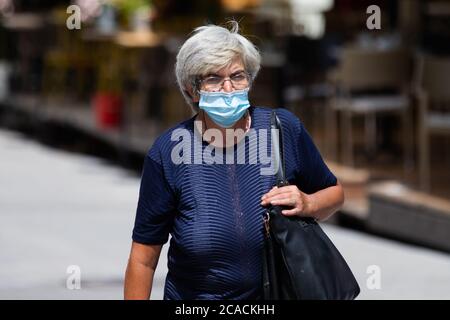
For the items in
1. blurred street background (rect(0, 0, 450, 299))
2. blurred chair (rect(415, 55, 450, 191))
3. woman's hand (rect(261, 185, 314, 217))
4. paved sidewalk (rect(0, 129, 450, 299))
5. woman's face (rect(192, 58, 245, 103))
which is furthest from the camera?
blurred chair (rect(415, 55, 450, 191))

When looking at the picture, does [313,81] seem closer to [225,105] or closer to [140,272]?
[140,272]

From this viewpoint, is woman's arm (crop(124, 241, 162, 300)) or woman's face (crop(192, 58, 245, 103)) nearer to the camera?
woman's face (crop(192, 58, 245, 103))

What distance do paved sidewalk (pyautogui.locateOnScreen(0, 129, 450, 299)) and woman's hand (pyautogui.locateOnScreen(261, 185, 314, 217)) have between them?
15.9 feet

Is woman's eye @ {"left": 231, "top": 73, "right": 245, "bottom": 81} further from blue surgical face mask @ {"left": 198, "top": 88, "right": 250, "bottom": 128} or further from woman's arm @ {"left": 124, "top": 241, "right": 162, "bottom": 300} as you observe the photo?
woman's arm @ {"left": 124, "top": 241, "right": 162, "bottom": 300}

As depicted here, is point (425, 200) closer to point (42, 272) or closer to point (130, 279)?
point (42, 272)

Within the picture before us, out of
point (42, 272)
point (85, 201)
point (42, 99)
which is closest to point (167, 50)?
point (85, 201)

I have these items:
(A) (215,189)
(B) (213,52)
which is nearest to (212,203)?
(A) (215,189)

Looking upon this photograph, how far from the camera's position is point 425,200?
449 inches

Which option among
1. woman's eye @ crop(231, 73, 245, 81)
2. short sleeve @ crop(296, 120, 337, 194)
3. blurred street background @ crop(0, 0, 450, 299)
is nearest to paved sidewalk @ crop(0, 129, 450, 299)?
blurred street background @ crop(0, 0, 450, 299)

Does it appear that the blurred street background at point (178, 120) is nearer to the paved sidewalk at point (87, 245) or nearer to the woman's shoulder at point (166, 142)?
the paved sidewalk at point (87, 245)

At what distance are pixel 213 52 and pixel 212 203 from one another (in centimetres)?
44

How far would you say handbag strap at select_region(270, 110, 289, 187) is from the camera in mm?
4379

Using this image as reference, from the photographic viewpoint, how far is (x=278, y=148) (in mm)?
4422

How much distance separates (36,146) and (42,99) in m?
2.46
